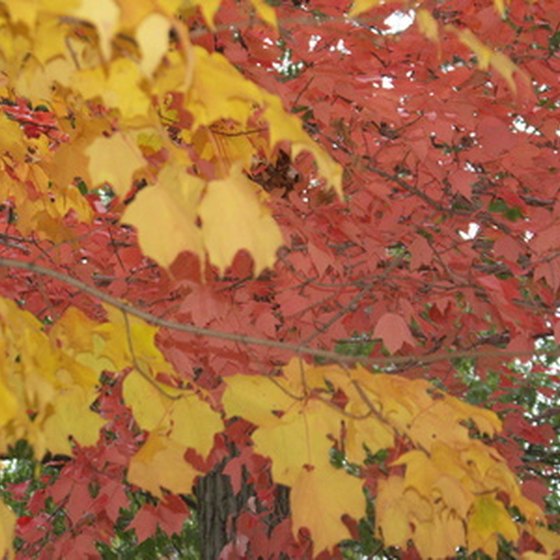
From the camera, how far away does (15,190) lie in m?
4.17

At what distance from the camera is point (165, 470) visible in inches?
102

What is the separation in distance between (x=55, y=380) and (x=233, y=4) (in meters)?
1.74

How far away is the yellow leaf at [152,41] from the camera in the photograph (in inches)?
55.7

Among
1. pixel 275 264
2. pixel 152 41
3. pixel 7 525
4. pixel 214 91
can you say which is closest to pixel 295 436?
pixel 7 525

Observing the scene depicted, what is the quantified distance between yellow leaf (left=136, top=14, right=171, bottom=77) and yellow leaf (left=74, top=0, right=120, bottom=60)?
0.04m

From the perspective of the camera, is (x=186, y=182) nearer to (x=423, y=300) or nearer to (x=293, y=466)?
(x=293, y=466)

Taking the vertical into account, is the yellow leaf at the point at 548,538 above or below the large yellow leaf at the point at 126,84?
below

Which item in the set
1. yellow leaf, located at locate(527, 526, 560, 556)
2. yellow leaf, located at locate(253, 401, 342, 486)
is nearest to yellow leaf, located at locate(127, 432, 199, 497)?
yellow leaf, located at locate(253, 401, 342, 486)

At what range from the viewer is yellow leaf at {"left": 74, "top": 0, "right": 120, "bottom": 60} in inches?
54.6

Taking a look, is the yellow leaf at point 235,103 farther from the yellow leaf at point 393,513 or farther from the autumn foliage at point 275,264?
the yellow leaf at point 393,513

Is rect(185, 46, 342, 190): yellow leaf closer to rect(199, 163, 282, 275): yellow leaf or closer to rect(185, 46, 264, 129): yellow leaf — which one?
rect(185, 46, 264, 129): yellow leaf

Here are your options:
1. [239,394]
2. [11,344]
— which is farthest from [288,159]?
[11,344]

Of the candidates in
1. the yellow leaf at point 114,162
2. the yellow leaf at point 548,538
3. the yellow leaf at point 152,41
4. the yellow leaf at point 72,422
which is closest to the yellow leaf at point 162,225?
the yellow leaf at point 114,162

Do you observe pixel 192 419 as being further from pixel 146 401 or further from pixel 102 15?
pixel 102 15
